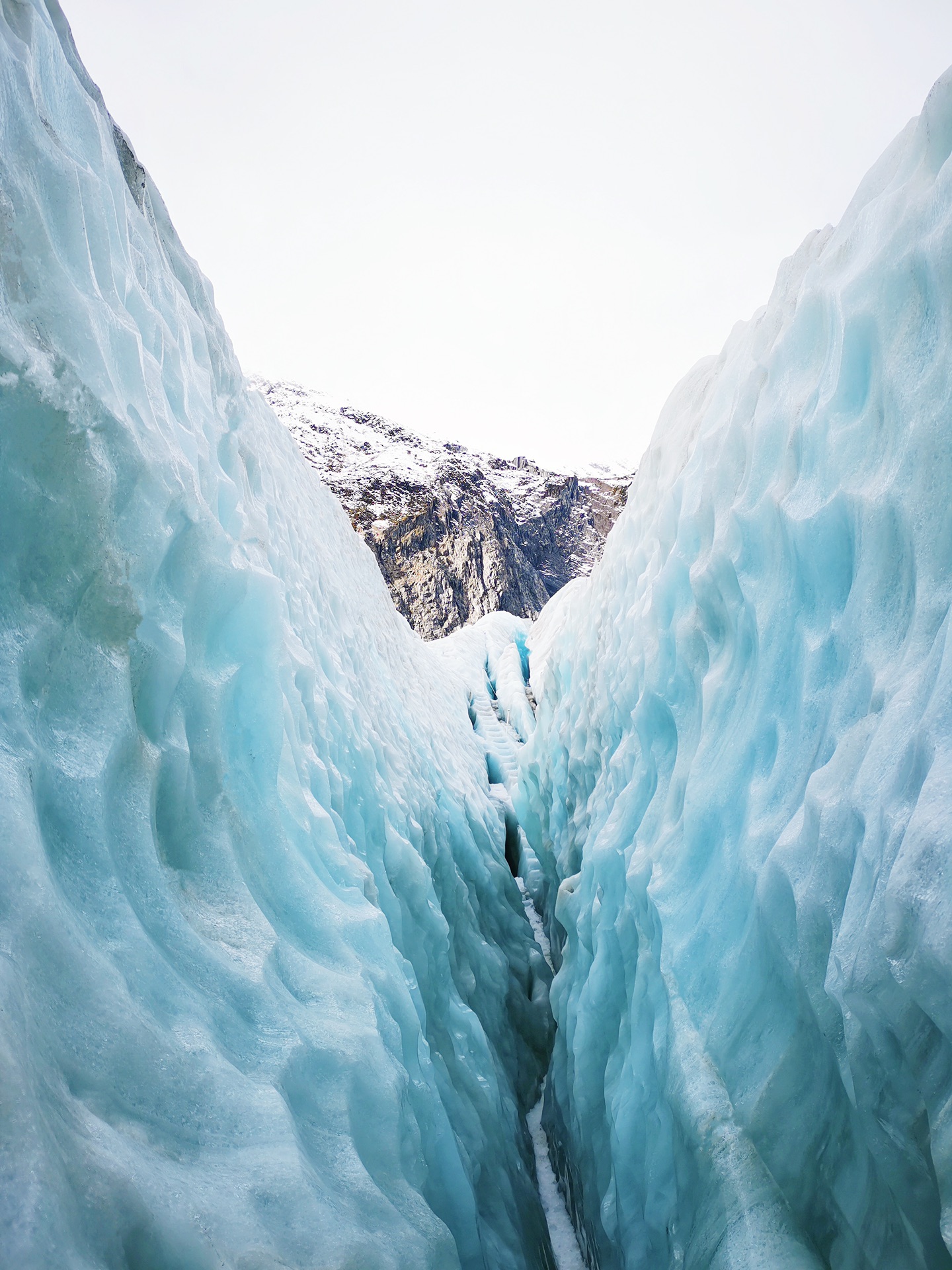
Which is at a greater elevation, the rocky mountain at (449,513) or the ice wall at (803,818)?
the rocky mountain at (449,513)

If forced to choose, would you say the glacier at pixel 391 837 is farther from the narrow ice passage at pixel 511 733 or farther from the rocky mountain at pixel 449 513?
the rocky mountain at pixel 449 513

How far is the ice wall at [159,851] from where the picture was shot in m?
1.23

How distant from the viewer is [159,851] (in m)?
1.77

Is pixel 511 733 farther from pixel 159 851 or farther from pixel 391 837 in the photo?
pixel 159 851

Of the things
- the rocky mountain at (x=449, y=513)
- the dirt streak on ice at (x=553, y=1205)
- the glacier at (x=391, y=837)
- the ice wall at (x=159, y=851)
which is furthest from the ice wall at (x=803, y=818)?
the rocky mountain at (x=449, y=513)

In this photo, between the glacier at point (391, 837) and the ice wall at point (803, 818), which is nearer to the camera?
the glacier at point (391, 837)

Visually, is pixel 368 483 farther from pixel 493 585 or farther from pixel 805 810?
pixel 805 810

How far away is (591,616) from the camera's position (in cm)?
700

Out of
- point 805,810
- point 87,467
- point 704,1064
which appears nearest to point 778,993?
point 704,1064

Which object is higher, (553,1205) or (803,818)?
(803,818)

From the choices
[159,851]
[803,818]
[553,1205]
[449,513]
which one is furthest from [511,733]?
[449,513]

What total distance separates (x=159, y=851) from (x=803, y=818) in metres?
1.87

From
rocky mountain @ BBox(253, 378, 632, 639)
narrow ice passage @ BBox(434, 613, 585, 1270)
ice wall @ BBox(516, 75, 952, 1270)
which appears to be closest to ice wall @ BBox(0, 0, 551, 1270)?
ice wall @ BBox(516, 75, 952, 1270)

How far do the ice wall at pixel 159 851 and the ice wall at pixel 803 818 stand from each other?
867 mm
